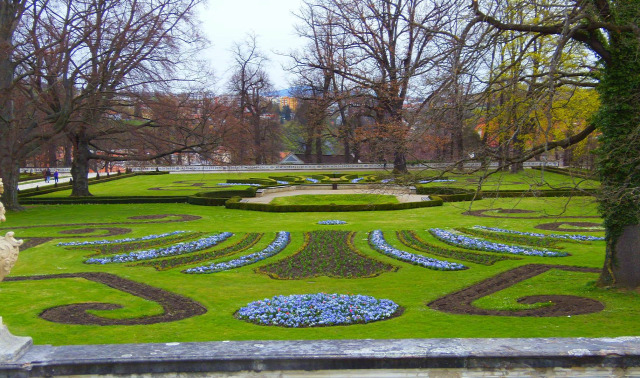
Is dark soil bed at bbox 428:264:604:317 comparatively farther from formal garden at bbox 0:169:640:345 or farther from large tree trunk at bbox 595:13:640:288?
large tree trunk at bbox 595:13:640:288

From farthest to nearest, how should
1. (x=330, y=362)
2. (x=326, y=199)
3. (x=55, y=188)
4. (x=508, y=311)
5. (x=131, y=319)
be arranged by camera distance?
(x=55, y=188)
(x=326, y=199)
(x=508, y=311)
(x=131, y=319)
(x=330, y=362)

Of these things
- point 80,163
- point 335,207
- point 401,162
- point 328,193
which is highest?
point 80,163

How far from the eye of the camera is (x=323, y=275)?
1222cm

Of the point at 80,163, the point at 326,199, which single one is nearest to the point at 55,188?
the point at 80,163

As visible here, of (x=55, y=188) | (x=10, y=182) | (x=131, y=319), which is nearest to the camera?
(x=131, y=319)

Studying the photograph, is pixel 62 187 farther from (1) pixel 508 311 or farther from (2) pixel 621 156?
(2) pixel 621 156

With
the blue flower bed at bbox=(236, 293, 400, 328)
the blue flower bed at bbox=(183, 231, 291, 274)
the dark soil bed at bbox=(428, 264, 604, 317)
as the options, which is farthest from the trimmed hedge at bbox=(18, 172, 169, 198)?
the dark soil bed at bbox=(428, 264, 604, 317)

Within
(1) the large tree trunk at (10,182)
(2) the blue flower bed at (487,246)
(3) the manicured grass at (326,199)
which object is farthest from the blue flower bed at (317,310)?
(1) the large tree trunk at (10,182)

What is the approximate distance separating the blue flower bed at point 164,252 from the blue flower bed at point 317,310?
20.5 ft

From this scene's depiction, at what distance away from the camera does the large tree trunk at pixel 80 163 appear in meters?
29.8

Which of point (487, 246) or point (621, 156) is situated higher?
point (621, 156)

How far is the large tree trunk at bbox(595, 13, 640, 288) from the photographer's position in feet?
30.4

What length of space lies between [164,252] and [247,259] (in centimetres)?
261

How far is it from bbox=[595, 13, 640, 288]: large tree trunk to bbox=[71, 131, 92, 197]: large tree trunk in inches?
1065
